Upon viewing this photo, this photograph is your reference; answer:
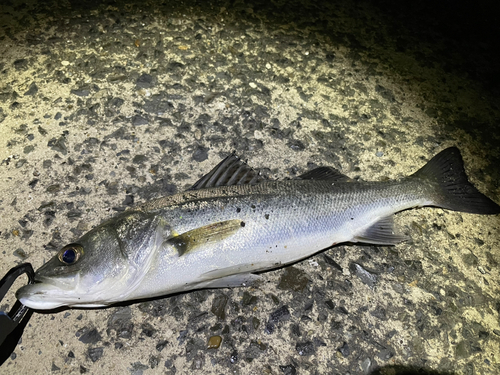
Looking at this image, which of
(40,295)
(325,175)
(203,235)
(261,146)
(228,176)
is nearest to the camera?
(40,295)

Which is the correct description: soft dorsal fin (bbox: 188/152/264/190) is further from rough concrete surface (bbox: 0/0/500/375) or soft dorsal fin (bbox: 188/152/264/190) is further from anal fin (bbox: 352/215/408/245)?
anal fin (bbox: 352/215/408/245)

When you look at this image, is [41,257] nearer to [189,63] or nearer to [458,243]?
[189,63]

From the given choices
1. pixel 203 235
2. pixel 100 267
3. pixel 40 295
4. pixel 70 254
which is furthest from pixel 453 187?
pixel 40 295

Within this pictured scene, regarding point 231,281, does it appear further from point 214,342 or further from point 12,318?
point 12,318

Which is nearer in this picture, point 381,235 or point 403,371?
point 403,371

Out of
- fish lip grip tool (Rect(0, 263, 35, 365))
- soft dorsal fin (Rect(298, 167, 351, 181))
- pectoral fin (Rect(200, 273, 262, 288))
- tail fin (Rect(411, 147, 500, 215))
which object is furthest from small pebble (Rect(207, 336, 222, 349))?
tail fin (Rect(411, 147, 500, 215))

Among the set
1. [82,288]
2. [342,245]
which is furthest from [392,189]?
[82,288]

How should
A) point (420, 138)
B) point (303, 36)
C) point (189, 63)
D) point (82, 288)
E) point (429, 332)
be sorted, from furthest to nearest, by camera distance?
point (303, 36)
point (189, 63)
point (420, 138)
point (429, 332)
point (82, 288)
